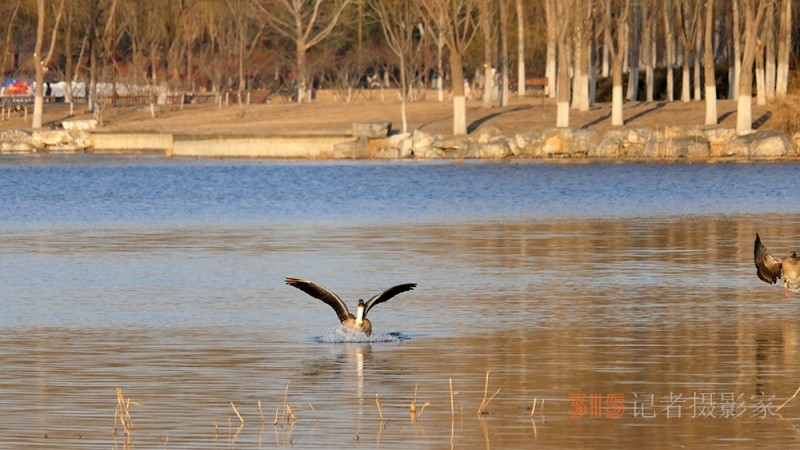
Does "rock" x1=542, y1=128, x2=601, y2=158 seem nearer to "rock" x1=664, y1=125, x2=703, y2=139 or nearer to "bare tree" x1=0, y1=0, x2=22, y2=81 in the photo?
"rock" x1=664, y1=125, x2=703, y2=139

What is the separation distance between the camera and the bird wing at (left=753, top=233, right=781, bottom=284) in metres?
19.2

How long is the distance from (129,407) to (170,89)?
88093 mm

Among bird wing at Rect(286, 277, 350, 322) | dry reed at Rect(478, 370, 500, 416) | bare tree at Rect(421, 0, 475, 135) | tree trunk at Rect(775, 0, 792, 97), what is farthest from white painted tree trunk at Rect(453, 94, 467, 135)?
dry reed at Rect(478, 370, 500, 416)

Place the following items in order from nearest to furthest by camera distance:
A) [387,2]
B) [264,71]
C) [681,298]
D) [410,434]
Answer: [410,434] < [681,298] < [387,2] < [264,71]

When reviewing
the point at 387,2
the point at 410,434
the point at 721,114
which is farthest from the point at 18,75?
the point at 410,434

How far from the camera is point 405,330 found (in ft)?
60.1

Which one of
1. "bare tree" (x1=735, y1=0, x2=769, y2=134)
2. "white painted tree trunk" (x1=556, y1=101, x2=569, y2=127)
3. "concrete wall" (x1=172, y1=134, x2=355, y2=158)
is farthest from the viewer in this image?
"concrete wall" (x1=172, y1=134, x2=355, y2=158)

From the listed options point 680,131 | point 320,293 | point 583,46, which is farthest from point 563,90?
point 320,293

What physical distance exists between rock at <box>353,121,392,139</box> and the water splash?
53553 millimetres

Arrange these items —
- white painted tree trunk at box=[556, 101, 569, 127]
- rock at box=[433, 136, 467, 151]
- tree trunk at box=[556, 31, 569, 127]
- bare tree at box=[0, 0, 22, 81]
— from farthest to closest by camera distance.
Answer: bare tree at box=[0, 0, 22, 81] → rock at box=[433, 136, 467, 151] → white painted tree trunk at box=[556, 101, 569, 127] → tree trunk at box=[556, 31, 569, 127]

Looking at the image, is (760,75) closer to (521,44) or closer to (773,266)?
(521,44)

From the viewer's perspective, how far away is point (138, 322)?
19203 mm

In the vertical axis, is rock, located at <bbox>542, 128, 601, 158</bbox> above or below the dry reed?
above

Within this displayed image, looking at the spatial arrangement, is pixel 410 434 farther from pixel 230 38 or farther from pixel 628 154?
pixel 230 38
